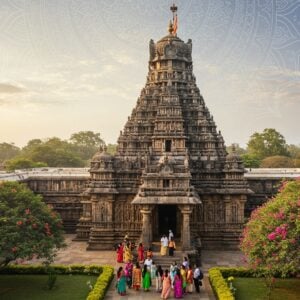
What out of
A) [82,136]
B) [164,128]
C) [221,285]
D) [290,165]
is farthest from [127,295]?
[82,136]

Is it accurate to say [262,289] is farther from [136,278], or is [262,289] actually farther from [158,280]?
[136,278]

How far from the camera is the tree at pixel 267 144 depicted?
65550 mm

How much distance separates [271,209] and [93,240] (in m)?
A: 13.4

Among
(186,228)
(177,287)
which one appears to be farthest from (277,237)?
(186,228)

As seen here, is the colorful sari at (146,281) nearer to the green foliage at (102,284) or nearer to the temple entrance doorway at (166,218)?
the green foliage at (102,284)

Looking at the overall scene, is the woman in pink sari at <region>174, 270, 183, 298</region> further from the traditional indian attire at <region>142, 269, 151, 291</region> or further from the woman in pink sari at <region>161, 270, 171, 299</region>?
the traditional indian attire at <region>142, 269, 151, 291</region>

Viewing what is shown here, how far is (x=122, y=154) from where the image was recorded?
2728cm

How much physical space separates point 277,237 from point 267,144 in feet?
178

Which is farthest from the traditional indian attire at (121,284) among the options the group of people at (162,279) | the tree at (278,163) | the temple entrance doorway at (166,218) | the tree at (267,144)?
the tree at (267,144)

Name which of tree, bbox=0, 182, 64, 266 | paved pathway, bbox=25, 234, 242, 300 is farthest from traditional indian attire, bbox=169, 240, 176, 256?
tree, bbox=0, 182, 64, 266

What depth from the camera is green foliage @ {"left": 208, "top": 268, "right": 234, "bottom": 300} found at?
50.9 feet

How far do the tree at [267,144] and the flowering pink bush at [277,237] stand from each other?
165 feet

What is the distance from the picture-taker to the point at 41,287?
17672 millimetres

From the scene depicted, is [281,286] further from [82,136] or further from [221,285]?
[82,136]
